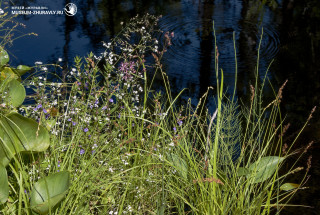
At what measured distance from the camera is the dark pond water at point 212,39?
10.9 feet

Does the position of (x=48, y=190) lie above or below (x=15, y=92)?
below

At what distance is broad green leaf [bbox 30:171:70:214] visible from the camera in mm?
1465

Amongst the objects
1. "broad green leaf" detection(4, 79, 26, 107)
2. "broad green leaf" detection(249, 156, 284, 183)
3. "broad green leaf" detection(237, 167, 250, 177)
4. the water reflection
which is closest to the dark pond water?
the water reflection

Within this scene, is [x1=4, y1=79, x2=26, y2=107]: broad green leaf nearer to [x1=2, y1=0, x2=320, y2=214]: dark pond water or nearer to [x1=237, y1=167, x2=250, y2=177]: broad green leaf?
[x1=237, y1=167, x2=250, y2=177]: broad green leaf

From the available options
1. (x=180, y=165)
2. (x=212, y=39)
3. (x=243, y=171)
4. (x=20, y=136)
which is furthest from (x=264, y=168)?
(x=212, y=39)

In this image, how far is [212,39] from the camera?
4.11 m

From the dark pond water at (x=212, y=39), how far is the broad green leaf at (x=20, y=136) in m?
1.59

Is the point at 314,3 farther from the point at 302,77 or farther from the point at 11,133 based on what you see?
the point at 11,133

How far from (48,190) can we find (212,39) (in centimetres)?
294

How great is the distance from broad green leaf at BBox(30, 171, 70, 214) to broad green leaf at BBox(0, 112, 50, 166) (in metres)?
0.17

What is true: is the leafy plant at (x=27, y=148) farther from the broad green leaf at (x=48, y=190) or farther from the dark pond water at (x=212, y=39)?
the dark pond water at (x=212, y=39)

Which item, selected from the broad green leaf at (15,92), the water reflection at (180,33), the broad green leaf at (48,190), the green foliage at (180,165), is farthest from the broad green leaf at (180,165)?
the water reflection at (180,33)

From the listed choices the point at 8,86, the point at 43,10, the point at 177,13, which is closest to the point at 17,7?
the point at 43,10

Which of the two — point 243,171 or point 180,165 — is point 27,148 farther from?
point 243,171
